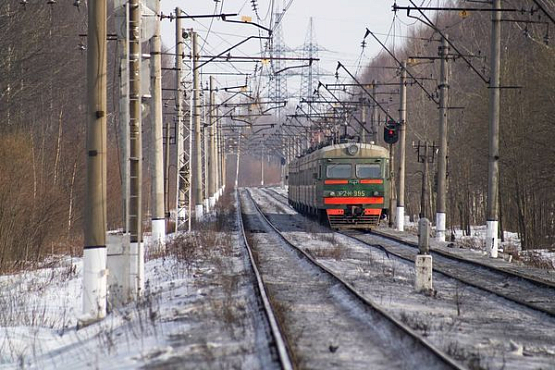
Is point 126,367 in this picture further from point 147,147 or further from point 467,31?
point 147,147

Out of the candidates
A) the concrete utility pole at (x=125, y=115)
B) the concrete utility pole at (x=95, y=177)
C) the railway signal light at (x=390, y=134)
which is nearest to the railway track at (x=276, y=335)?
the concrete utility pole at (x=95, y=177)

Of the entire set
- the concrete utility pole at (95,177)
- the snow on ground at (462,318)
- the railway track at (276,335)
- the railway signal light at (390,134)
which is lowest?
the snow on ground at (462,318)

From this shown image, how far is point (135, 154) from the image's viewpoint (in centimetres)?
1484

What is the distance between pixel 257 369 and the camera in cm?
809

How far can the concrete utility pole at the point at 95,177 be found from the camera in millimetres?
12648

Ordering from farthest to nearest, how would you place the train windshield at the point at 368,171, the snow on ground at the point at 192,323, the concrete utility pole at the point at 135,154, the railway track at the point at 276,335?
the train windshield at the point at 368,171 → the concrete utility pole at the point at 135,154 → the snow on ground at the point at 192,323 → the railway track at the point at 276,335

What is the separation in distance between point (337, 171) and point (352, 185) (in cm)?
74

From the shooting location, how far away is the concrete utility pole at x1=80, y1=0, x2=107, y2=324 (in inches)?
498

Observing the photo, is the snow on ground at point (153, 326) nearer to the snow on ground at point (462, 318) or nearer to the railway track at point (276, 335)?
the railway track at point (276, 335)

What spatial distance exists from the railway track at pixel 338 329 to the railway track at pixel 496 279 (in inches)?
96.7

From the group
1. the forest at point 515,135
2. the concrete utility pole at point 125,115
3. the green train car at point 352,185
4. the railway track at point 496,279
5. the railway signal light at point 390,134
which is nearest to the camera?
the railway track at point 496,279

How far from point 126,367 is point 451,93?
49.0 metres

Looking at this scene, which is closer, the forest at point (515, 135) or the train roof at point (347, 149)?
the forest at point (515, 135)

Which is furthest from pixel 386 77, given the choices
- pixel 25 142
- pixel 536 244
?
pixel 25 142
